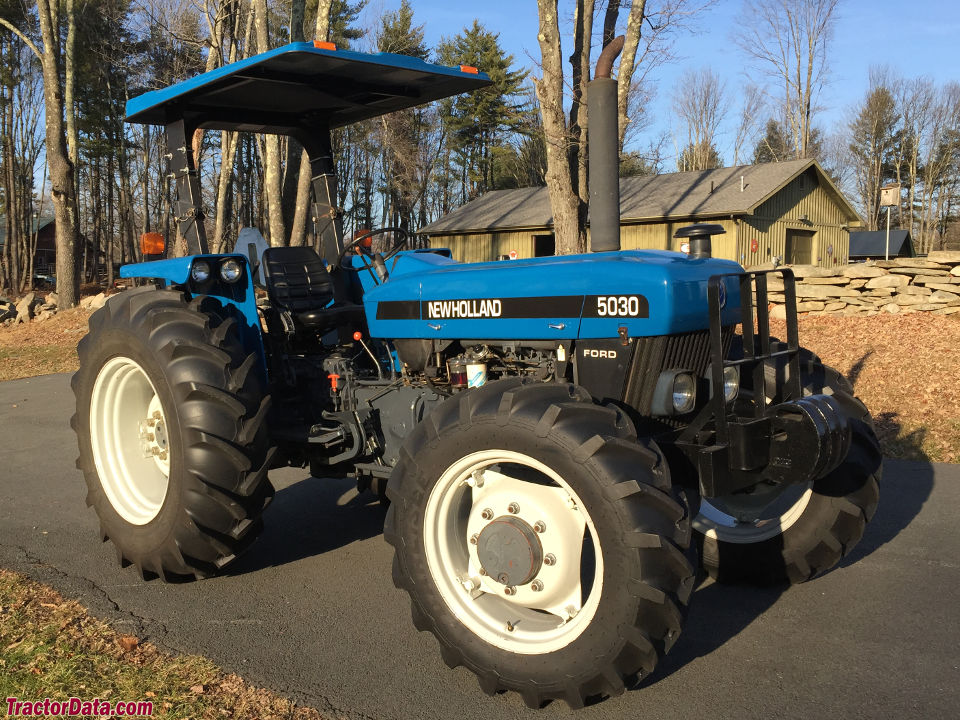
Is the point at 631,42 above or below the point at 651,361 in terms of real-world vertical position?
above

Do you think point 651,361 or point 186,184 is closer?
point 651,361

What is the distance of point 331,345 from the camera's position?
16.3ft

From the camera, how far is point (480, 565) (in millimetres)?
3164

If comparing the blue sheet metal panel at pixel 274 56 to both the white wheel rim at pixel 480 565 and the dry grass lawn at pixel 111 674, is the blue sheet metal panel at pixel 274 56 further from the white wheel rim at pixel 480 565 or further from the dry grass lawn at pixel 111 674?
the dry grass lawn at pixel 111 674

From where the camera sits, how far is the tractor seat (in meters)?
4.82

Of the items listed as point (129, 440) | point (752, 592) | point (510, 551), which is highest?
Result: point (129, 440)

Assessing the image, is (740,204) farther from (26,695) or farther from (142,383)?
(26,695)

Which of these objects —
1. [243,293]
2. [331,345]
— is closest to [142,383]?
[243,293]

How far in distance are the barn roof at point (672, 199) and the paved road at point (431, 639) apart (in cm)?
2187

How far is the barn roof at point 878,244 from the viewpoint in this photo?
40250 millimetres

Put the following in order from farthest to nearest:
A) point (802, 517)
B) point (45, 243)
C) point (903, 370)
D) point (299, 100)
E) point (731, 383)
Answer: point (45, 243) < point (903, 370) < point (299, 100) < point (802, 517) < point (731, 383)

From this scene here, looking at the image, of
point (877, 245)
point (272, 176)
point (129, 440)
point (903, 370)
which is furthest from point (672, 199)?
point (129, 440)

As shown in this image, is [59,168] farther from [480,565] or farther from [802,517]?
[802,517]

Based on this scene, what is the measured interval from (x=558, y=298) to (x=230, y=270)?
1973mm
